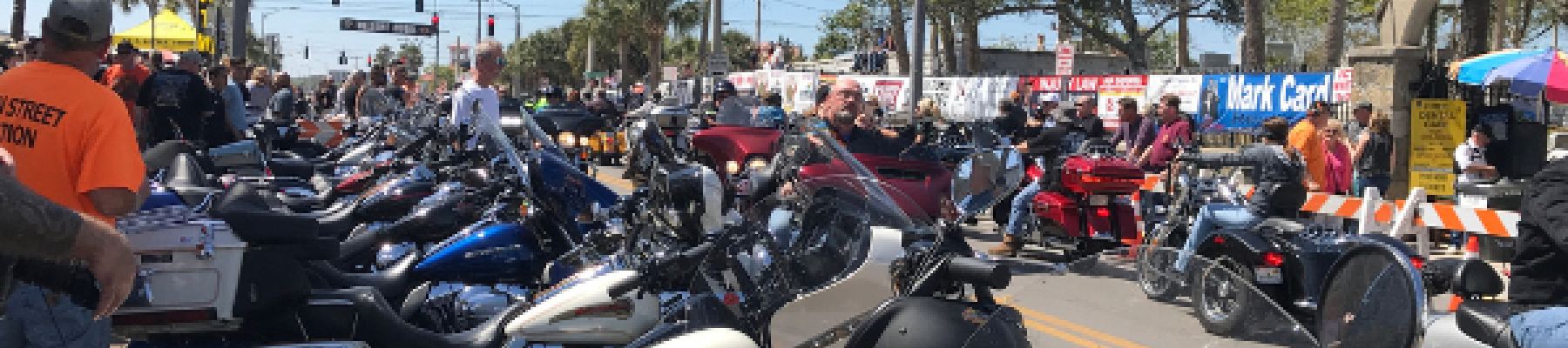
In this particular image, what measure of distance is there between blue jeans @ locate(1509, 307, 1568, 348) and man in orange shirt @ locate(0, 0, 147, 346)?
4.14 m

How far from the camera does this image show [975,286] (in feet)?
11.3

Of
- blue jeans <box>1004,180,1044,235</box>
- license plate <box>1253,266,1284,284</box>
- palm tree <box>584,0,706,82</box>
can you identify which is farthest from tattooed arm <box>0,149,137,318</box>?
palm tree <box>584,0,706,82</box>

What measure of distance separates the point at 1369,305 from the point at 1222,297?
142cm

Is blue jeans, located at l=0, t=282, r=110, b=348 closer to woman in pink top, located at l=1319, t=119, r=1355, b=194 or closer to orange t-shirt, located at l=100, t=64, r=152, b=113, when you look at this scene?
orange t-shirt, located at l=100, t=64, r=152, b=113

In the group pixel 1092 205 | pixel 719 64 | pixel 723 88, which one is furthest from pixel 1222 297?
pixel 719 64

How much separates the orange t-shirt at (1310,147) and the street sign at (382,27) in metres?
53.0

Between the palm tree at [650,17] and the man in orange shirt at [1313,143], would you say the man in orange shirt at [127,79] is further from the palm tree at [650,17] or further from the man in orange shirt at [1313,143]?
the palm tree at [650,17]

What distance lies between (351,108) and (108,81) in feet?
22.5

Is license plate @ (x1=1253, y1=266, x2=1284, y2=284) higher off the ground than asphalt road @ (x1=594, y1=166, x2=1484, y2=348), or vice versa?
license plate @ (x1=1253, y1=266, x2=1284, y2=284)

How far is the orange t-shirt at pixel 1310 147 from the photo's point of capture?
31.8 feet

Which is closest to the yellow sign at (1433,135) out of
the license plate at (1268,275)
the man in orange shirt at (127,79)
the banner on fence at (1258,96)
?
the banner on fence at (1258,96)

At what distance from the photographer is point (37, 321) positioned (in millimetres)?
2758

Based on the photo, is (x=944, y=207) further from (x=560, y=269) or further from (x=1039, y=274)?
(x=560, y=269)

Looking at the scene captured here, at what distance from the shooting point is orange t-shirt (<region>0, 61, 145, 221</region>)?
3000 millimetres
